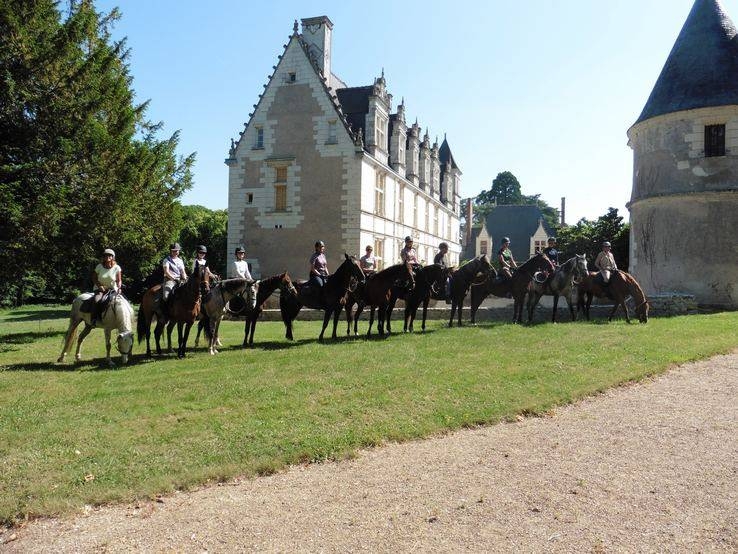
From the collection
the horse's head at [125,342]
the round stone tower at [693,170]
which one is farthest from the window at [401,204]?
the horse's head at [125,342]

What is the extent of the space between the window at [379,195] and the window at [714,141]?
56.3 ft

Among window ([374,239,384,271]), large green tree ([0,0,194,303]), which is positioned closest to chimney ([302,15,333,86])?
window ([374,239,384,271])

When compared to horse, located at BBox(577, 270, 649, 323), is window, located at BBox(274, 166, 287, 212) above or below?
above

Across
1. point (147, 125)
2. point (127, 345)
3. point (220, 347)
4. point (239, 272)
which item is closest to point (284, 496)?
point (127, 345)

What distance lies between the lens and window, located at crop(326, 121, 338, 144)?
31908mm

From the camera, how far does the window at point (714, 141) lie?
23609mm

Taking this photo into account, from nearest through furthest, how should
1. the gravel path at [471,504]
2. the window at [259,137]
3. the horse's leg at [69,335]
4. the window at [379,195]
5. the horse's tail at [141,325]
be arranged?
the gravel path at [471,504]
the horse's leg at [69,335]
the horse's tail at [141,325]
the window at [259,137]
the window at [379,195]

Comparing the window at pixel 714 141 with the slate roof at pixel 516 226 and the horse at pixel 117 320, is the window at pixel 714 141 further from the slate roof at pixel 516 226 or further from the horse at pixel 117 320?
the slate roof at pixel 516 226

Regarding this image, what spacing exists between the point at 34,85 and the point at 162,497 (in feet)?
53.3

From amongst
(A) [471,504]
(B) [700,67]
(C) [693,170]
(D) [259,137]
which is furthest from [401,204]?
(A) [471,504]

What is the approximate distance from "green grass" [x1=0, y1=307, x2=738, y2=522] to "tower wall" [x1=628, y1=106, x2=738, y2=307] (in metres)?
11.0

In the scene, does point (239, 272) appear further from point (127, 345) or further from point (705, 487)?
point (705, 487)

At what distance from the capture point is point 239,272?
1477cm

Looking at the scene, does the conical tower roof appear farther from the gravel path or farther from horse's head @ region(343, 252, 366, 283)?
the gravel path
